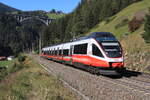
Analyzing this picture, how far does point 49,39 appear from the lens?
14562 centimetres

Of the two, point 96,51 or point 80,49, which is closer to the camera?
point 96,51

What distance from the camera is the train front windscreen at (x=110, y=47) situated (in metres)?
19.0

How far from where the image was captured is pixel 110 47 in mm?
19344

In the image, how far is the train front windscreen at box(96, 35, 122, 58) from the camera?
1898 centimetres

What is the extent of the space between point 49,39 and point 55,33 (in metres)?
4.24

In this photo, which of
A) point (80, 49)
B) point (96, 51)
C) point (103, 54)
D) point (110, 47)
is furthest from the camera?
point (80, 49)

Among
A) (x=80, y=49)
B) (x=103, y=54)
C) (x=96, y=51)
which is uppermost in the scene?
(x=80, y=49)

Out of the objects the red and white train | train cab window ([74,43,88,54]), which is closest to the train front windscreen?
the red and white train

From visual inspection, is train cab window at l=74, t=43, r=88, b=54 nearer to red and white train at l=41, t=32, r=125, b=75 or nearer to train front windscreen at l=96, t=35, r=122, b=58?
red and white train at l=41, t=32, r=125, b=75

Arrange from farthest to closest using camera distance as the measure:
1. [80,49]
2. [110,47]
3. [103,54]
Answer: [80,49] → [110,47] → [103,54]

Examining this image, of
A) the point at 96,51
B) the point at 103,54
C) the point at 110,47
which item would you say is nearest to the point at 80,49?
the point at 96,51

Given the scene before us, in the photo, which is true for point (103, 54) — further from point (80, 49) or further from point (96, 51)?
point (80, 49)

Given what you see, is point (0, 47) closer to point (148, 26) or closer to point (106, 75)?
point (148, 26)

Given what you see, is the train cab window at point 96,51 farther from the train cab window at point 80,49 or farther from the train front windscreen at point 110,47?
the train cab window at point 80,49
